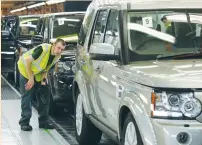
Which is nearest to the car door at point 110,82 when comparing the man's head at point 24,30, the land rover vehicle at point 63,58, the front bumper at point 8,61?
the land rover vehicle at point 63,58

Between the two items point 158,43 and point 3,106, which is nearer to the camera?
point 158,43

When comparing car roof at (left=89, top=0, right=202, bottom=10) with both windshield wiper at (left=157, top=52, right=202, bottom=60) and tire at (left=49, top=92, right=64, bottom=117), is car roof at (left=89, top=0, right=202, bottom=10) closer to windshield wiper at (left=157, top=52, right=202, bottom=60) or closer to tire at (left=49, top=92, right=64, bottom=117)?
windshield wiper at (left=157, top=52, right=202, bottom=60)

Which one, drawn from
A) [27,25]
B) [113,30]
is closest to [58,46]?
[113,30]

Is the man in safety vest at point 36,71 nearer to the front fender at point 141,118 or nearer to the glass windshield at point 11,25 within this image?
the front fender at point 141,118

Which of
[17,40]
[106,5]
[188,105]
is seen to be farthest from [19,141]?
[17,40]

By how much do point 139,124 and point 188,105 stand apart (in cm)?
51

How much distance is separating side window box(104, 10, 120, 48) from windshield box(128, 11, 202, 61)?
21cm

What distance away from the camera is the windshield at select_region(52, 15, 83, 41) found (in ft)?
39.2

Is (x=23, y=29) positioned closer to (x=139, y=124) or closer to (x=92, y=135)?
(x=92, y=135)

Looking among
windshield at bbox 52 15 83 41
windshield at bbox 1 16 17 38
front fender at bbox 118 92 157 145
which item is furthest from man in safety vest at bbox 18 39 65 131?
windshield at bbox 1 16 17 38

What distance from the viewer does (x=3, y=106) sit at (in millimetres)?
12227

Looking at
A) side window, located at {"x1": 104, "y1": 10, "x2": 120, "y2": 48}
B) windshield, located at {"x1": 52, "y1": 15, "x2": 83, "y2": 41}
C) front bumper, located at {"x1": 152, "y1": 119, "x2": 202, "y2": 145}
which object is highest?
side window, located at {"x1": 104, "y1": 10, "x2": 120, "y2": 48}

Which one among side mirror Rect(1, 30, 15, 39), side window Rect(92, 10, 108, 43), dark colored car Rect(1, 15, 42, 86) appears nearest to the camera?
side window Rect(92, 10, 108, 43)

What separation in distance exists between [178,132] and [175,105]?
0.81 feet
